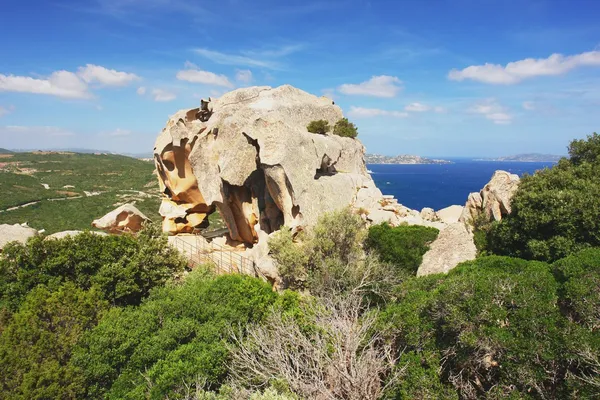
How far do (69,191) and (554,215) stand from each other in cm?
10847

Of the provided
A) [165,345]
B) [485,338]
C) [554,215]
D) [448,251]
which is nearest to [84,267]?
[165,345]

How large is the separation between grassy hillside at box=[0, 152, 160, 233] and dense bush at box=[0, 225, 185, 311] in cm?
4331

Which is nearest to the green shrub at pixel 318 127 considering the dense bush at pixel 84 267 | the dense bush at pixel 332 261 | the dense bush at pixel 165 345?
the dense bush at pixel 332 261

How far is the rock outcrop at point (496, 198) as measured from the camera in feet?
67.3

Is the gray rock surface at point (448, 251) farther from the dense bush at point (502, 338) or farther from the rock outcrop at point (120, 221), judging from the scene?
the rock outcrop at point (120, 221)

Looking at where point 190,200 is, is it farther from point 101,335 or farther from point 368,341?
point 368,341

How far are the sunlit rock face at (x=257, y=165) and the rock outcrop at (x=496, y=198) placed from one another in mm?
6531

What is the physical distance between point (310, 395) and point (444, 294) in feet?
17.4

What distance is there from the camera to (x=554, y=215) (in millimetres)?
16266

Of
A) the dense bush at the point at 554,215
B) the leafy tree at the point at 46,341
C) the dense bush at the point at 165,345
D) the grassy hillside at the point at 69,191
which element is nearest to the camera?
the leafy tree at the point at 46,341

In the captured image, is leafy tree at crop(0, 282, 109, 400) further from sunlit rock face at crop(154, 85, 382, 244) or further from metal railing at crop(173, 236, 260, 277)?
sunlit rock face at crop(154, 85, 382, 244)

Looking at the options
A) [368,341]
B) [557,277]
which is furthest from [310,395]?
[557,277]

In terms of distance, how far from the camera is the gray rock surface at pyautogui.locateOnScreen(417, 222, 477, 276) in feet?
62.2

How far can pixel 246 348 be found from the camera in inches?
539
